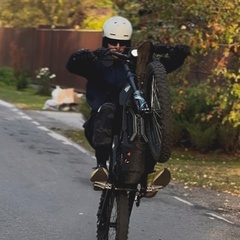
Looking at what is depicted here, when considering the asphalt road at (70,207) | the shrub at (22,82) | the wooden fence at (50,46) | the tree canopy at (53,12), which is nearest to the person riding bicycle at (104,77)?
the asphalt road at (70,207)

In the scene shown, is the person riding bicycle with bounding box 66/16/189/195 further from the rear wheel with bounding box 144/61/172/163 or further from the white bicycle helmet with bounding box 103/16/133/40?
the rear wheel with bounding box 144/61/172/163

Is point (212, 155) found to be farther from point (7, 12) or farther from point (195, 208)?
point (7, 12)

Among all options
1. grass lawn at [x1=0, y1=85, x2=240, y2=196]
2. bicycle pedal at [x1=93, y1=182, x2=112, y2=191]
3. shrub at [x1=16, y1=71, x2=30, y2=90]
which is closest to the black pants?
bicycle pedal at [x1=93, y1=182, x2=112, y2=191]

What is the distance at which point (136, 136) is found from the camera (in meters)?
6.07

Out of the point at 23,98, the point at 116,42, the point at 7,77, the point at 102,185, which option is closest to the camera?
the point at 102,185

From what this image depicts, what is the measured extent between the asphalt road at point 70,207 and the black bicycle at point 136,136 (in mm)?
1475

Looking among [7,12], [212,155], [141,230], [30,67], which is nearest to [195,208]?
[141,230]

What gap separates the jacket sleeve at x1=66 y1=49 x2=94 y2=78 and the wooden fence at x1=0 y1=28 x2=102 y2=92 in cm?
2194

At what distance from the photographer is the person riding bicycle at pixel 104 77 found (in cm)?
640

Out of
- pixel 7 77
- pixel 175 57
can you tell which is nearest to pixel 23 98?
pixel 7 77

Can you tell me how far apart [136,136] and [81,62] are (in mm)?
775

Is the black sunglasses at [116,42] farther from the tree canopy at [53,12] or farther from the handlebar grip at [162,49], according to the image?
the tree canopy at [53,12]

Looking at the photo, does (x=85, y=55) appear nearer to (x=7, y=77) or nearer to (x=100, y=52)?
(x=100, y=52)

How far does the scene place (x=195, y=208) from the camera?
9648mm
